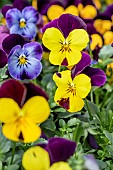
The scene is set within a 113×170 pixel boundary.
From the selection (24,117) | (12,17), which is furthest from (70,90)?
(12,17)

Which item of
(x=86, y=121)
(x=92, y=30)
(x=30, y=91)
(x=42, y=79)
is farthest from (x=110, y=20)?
(x=30, y=91)

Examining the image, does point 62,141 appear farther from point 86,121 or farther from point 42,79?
point 42,79

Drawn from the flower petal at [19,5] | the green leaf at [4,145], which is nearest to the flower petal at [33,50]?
the green leaf at [4,145]

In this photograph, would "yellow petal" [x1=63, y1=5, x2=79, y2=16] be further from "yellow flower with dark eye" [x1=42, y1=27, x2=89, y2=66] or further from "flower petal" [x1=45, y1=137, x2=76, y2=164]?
"flower petal" [x1=45, y1=137, x2=76, y2=164]

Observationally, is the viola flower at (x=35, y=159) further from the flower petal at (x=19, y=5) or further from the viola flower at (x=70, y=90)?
the flower petal at (x=19, y=5)

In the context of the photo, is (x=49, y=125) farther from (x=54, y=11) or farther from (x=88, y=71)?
(x=54, y=11)

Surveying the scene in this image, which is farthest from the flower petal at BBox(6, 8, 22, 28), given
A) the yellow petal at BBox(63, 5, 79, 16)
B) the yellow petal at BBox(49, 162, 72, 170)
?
the yellow petal at BBox(49, 162, 72, 170)
